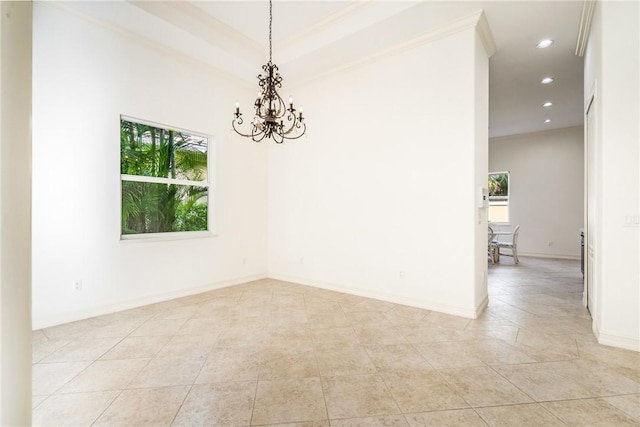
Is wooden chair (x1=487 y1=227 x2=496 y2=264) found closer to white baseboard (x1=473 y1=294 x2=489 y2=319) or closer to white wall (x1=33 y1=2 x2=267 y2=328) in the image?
white baseboard (x1=473 y1=294 x2=489 y2=319)

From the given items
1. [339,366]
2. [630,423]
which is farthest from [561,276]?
[339,366]

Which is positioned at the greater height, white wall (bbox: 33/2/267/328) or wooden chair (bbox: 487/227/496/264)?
white wall (bbox: 33/2/267/328)

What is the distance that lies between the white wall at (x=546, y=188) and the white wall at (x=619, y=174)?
6211 millimetres

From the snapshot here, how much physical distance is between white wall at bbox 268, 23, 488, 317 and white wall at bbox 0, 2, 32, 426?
362 centimetres

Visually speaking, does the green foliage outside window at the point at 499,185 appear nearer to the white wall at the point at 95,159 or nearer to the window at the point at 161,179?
the white wall at the point at 95,159

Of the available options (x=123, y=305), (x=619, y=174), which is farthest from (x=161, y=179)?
(x=619, y=174)

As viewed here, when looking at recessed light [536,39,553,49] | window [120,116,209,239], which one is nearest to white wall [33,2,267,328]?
window [120,116,209,239]

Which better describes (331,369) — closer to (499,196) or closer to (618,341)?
(618,341)

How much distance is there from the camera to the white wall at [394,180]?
3445 mm

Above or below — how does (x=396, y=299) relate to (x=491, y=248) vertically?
below

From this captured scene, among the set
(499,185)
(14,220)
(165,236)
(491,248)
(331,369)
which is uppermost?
(499,185)

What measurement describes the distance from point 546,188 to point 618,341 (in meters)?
6.64

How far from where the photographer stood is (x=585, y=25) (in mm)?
3377

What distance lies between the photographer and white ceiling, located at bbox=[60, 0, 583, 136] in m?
3.25
